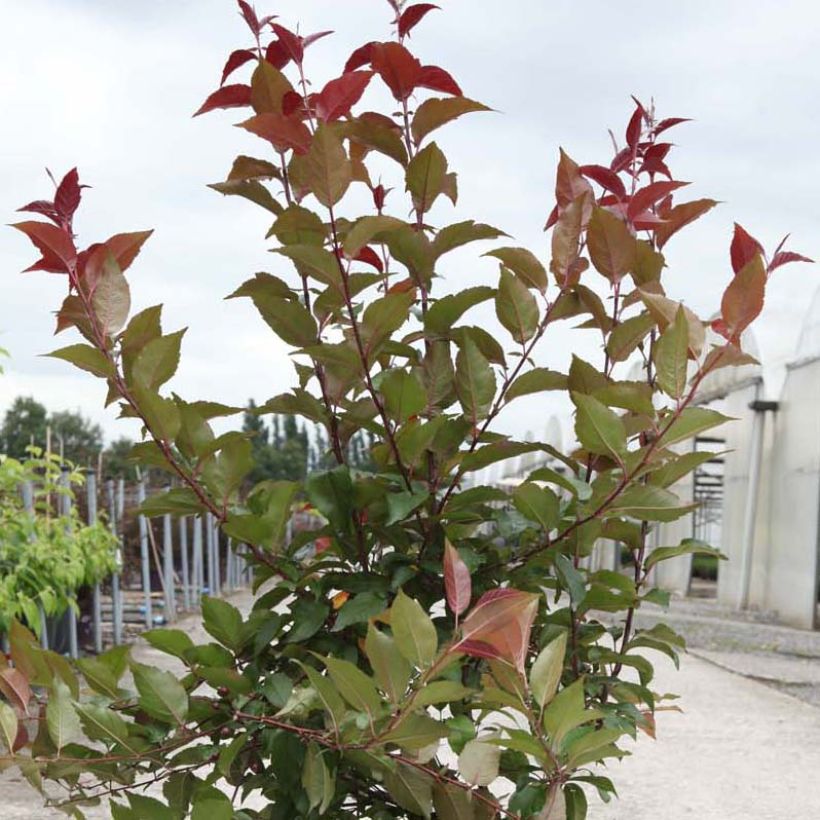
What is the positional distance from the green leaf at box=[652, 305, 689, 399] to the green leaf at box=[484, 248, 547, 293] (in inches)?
9.7

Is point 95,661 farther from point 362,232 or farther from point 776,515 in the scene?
point 776,515

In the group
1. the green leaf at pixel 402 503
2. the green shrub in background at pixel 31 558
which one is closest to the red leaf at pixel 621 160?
the green leaf at pixel 402 503

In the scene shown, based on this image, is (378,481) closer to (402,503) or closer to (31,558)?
(402,503)

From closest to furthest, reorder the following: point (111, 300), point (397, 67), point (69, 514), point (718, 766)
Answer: point (111, 300) < point (397, 67) < point (718, 766) < point (69, 514)

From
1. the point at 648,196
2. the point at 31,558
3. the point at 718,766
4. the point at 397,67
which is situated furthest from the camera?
the point at 31,558

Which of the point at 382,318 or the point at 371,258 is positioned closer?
the point at 382,318

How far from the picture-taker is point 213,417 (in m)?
1.36

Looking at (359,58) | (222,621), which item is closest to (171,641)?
(222,621)

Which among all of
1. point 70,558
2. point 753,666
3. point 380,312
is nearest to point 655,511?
point 380,312

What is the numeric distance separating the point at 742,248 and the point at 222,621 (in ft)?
2.49

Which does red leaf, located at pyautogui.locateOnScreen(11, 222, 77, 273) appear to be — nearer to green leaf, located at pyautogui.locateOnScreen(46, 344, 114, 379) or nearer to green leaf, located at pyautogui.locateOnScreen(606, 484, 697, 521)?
green leaf, located at pyautogui.locateOnScreen(46, 344, 114, 379)

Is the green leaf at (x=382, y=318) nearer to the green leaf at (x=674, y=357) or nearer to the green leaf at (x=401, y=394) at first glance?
the green leaf at (x=401, y=394)

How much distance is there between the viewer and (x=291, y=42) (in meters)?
1.37

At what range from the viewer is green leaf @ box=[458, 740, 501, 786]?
1.19 m
